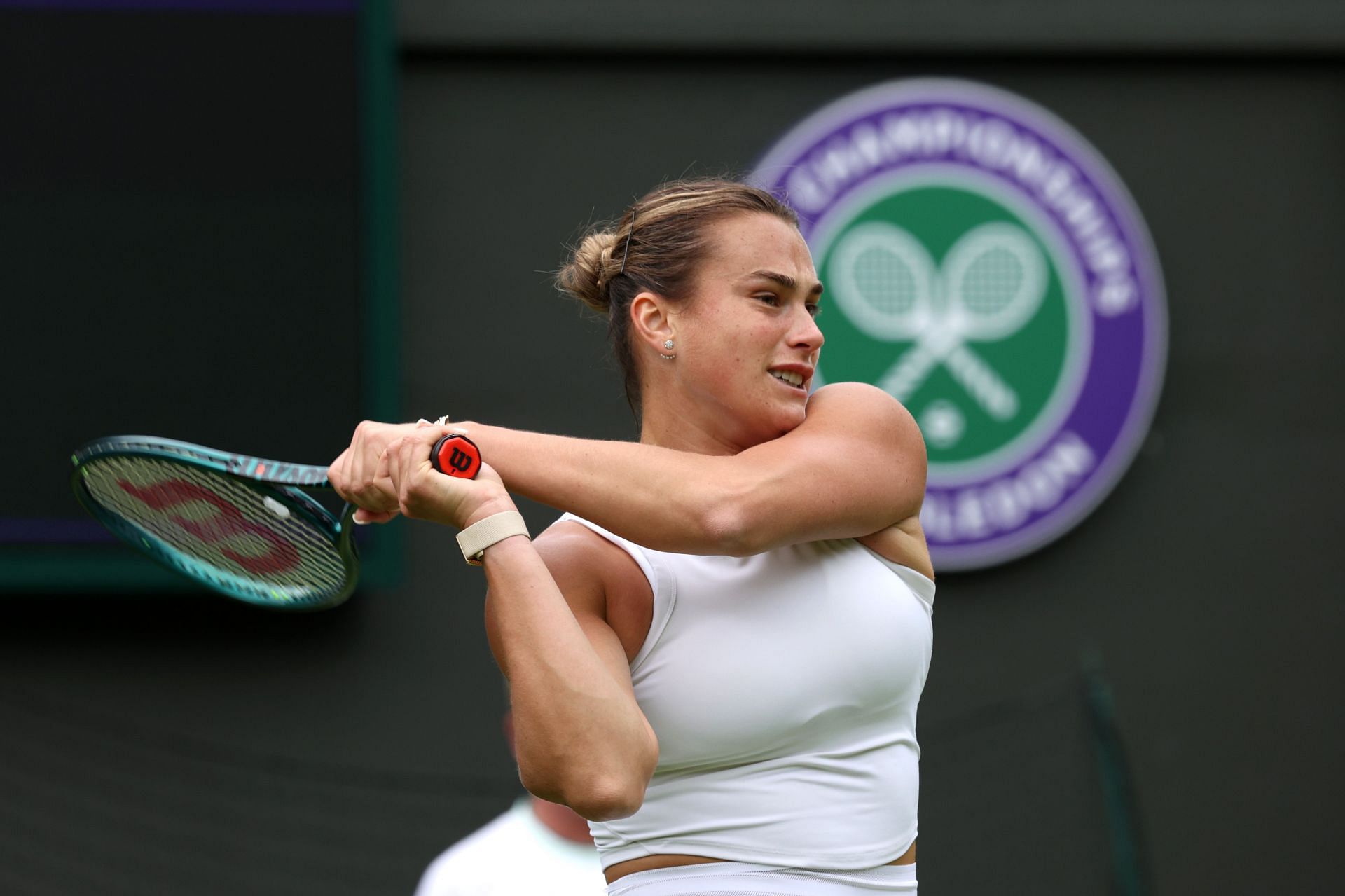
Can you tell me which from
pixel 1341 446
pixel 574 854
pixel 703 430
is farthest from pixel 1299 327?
pixel 703 430

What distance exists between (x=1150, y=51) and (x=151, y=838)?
3.95 metres

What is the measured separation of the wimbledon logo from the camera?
16.6 feet

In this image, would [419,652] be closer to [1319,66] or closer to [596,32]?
[596,32]

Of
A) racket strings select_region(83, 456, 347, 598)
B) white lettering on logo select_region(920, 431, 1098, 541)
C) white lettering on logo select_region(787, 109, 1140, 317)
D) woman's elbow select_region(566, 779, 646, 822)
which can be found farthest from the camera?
white lettering on logo select_region(787, 109, 1140, 317)

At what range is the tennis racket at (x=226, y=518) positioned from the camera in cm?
197

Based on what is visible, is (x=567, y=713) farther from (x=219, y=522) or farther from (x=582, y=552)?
(x=219, y=522)

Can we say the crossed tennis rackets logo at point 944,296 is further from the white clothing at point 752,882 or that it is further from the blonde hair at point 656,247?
the white clothing at point 752,882

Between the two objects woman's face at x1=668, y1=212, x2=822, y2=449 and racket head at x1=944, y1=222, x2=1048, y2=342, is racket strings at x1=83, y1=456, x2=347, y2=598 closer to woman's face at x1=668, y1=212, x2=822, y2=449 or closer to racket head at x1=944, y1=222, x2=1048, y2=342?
woman's face at x1=668, y1=212, x2=822, y2=449

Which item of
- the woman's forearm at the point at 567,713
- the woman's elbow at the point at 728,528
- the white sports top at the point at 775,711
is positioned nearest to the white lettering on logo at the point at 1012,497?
the white sports top at the point at 775,711

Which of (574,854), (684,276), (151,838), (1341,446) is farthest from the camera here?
(1341,446)

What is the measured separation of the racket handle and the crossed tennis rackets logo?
133 inches

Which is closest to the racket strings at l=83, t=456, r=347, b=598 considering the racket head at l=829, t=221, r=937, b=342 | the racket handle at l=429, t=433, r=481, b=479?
the racket handle at l=429, t=433, r=481, b=479

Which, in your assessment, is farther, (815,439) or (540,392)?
(540,392)

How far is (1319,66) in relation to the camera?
17.5 feet
